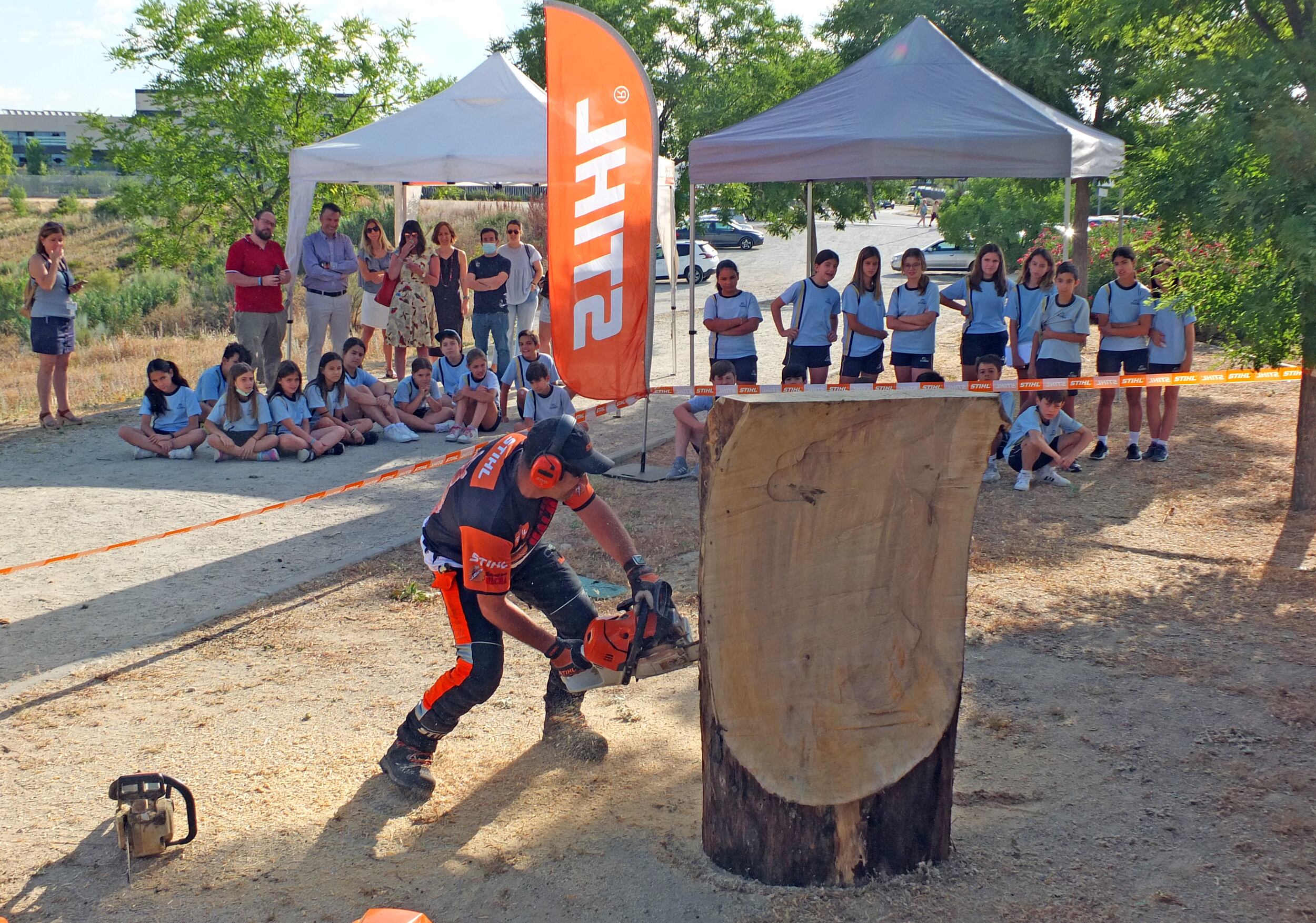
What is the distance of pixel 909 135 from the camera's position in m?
8.12

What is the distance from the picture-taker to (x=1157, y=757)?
388 cm

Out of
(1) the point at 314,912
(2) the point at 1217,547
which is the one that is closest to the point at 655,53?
(2) the point at 1217,547

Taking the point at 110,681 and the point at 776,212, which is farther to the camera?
the point at 776,212

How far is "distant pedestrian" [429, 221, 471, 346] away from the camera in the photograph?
10773mm

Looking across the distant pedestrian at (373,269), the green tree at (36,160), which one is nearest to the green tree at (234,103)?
the distant pedestrian at (373,269)

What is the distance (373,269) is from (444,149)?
1.52m

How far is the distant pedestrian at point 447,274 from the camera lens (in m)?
10.8

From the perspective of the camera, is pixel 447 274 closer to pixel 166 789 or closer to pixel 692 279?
pixel 692 279

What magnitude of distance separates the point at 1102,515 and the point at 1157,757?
3.36 metres

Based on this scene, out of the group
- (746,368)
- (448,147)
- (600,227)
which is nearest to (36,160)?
(448,147)

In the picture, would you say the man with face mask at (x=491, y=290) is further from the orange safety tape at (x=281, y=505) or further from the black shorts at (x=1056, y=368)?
the black shorts at (x=1056, y=368)

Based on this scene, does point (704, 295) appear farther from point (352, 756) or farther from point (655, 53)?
point (352, 756)

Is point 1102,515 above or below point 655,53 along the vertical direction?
below

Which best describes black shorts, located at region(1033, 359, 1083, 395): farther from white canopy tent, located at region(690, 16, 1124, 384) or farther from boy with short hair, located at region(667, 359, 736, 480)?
boy with short hair, located at region(667, 359, 736, 480)
